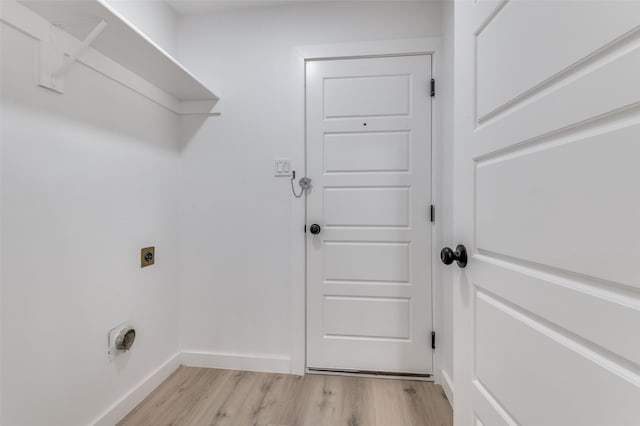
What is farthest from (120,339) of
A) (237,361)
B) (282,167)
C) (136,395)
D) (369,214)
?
(369,214)

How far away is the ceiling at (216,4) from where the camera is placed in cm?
187

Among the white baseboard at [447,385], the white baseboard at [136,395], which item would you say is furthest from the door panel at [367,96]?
the white baseboard at [136,395]

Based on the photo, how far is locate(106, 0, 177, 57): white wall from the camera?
5.15 feet

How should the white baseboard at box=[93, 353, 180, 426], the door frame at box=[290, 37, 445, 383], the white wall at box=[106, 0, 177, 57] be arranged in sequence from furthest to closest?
the door frame at box=[290, 37, 445, 383]
the white wall at box=[106, 0, 177, 57]
the white baseboard at box=[93, 353, 180, 426]

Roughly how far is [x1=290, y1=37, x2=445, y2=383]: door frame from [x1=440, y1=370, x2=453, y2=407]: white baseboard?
0.06 metres

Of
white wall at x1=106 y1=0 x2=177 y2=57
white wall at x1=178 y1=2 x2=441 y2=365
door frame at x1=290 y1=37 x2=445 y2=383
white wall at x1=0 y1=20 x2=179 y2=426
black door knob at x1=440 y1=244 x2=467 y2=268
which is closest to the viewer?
black door knob at x1=440 y1=244 x2=467 y2=268

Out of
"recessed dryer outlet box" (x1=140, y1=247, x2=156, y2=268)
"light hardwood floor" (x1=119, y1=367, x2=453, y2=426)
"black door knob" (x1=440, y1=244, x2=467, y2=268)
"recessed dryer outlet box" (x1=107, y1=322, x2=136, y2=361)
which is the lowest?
"light hardwood floor" (x1=119, y1=367, x2=453, y2=426)

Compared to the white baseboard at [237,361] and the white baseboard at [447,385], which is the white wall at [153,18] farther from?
the white baseboard at [447,385]

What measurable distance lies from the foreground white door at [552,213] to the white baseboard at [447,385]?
876 mm

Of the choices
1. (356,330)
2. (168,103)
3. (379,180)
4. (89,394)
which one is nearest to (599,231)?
(379,180)

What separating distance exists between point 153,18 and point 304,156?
1262 mm

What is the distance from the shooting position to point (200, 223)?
1.99 metres

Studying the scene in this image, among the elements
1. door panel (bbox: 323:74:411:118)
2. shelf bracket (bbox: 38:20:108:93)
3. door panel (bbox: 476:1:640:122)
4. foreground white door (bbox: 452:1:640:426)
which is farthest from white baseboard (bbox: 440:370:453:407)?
shelf bracket (bbox: 38:20:108:93)

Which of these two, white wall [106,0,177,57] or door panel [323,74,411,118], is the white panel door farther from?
white wall [106,0,177,57]
